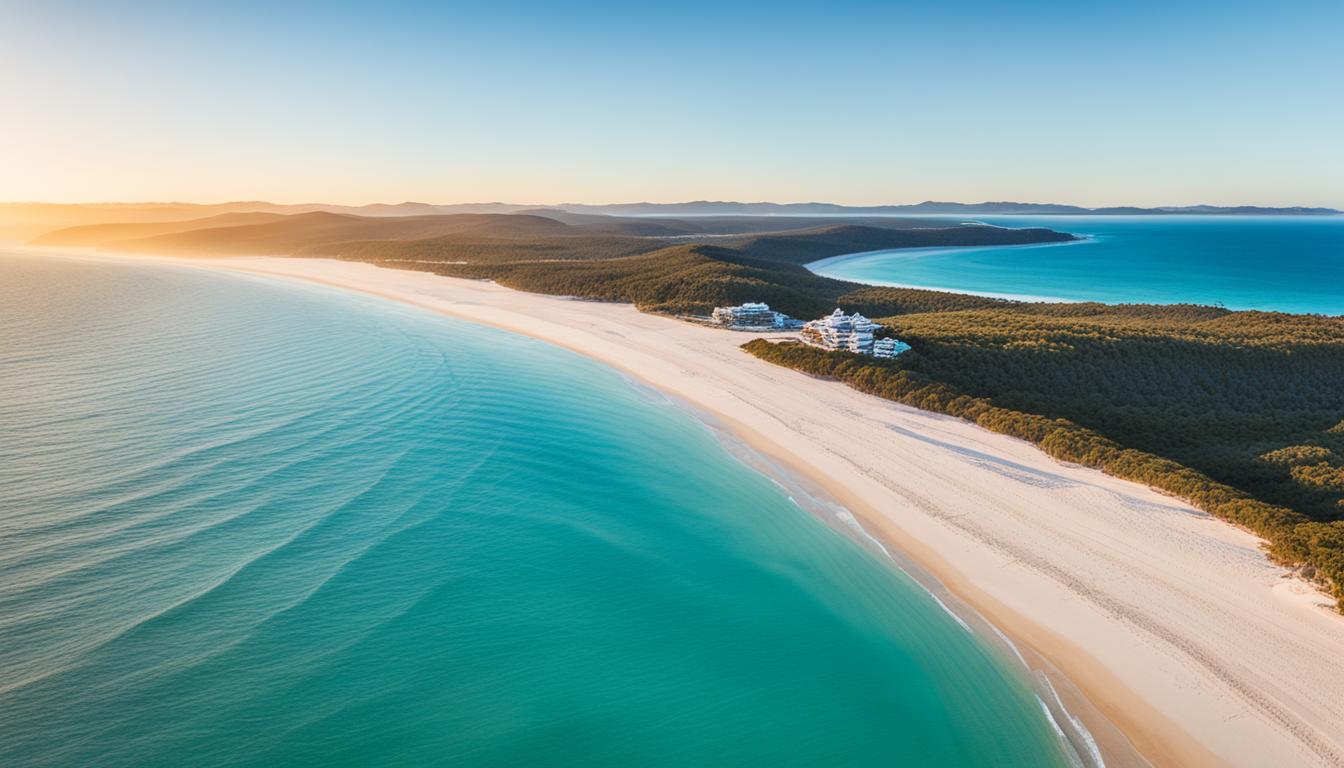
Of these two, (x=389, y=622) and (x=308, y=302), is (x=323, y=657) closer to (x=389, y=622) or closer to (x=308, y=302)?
(x=389, y=622)

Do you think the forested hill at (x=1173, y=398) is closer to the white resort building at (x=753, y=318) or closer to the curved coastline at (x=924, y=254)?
the white resort building at (x=753, y=318)

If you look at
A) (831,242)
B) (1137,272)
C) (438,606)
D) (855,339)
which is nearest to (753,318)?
(855,339)

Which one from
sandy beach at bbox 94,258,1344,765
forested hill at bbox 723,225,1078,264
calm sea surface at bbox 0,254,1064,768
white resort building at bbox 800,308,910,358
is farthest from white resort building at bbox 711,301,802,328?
forested hill at bbox 723,225,1078,264

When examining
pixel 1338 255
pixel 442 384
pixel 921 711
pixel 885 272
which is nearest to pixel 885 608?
pixel 921 711

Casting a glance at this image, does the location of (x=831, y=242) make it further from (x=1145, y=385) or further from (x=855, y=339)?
(x=1145, y=385)

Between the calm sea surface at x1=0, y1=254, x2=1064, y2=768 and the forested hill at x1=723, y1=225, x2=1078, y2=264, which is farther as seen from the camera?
the forested hill at x1=723, y1=225, x2=1078, y2=264

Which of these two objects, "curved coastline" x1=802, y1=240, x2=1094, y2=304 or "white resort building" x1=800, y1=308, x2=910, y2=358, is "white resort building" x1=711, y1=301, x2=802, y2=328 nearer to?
"white resort building" x1=800, y1=308, x2=910, y2=358

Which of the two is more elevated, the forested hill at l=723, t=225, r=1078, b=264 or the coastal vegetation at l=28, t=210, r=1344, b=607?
the forested hill at l=723, t=225, r=1078, b=264
